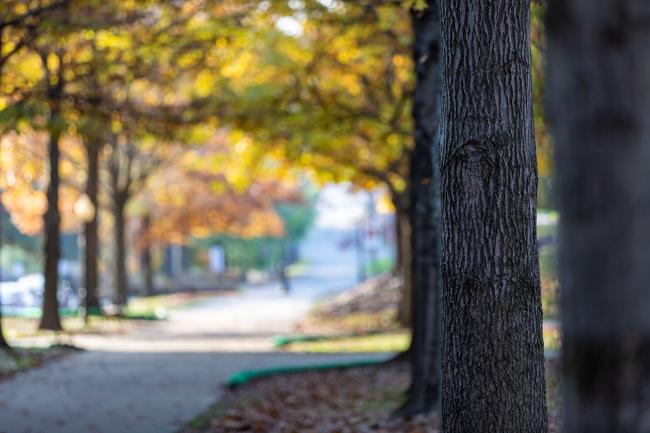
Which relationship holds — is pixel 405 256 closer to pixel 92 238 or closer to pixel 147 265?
pixel 92 238

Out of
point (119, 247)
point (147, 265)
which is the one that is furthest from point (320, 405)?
point (147, 265)

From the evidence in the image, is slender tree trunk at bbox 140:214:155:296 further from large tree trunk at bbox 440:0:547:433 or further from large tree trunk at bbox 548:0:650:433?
large tree trunk at bbox 548:0:650:433

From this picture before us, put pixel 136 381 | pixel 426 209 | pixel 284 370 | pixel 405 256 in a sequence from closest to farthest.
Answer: pixel 426 209 < pixel 136 381 < pixel 284 370 < pixel 405 256

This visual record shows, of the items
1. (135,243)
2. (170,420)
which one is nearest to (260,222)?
(135,243)

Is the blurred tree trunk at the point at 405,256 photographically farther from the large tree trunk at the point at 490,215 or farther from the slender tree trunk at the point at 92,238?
the large tree trunk at the point at 490,215

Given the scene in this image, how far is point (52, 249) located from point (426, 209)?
13.4 metres

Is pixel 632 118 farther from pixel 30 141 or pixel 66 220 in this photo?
pixel 66 220

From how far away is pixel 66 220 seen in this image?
44656 millimetres

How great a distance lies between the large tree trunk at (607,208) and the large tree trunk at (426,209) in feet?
23.6

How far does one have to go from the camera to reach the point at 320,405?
1151cm

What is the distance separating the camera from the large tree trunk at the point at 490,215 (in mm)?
4711

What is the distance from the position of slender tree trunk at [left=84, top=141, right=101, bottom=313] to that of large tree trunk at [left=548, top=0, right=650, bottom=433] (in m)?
25.9

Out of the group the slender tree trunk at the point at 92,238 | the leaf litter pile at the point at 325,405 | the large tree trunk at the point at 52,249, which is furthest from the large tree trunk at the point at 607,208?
the slender tree trunk at the point at 92,238

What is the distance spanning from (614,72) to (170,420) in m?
8.74
